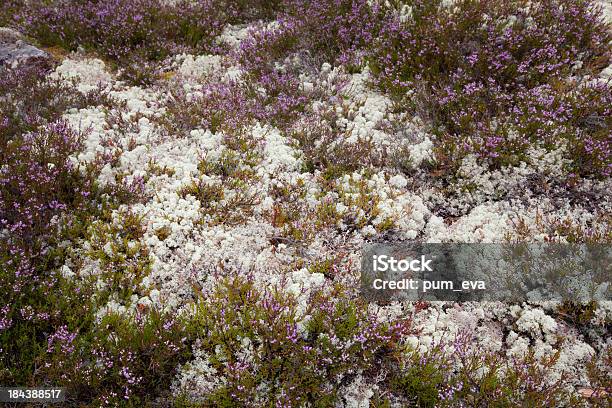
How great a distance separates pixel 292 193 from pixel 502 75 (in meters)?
3.60

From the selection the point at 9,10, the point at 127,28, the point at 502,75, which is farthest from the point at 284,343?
the point at 9,10

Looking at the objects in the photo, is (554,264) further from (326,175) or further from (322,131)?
(322,131)

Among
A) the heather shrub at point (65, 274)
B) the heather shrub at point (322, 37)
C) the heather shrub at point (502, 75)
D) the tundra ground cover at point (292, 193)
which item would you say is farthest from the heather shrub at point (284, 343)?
the heather shrub at point (322, 37)

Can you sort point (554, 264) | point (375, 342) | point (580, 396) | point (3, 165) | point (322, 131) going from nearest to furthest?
point (580, 396) < point (375, 342) < point (554, 264) < point (3, 165) < point (322, 131)

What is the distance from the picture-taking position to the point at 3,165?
5516 mm

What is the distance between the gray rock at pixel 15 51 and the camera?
7835mm

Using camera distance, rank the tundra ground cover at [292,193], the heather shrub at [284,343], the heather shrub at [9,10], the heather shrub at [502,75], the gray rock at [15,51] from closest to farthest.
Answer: the heather shrub at [284,343] → the tundra ground cover at [292,193] → the heather shrub at [502,75] → the gray rock at [15,51] → the heather shrub at [9,10]

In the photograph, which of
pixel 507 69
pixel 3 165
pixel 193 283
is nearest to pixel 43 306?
pixel 193 283

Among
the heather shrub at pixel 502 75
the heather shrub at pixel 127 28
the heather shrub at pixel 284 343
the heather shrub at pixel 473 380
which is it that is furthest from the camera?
the heather shrub at pixel 127 28

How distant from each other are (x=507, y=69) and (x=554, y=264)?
10.4ft

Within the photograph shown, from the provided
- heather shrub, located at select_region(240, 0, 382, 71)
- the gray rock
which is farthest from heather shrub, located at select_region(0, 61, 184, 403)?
heather shrub, located at select_region(240, 0, 382, 71)

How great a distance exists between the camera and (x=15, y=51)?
801cm

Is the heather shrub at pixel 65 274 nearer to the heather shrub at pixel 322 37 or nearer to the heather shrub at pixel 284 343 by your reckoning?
the heather shrub at pixel 284 343

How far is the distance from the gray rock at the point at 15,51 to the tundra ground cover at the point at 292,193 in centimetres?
49
